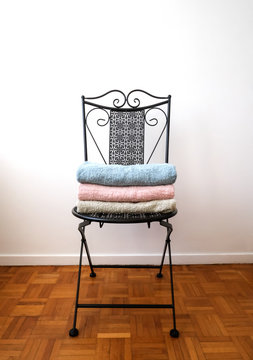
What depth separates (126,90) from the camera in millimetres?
1749

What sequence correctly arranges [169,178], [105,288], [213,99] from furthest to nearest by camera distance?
[213,99] < [105,288] < [169,178]

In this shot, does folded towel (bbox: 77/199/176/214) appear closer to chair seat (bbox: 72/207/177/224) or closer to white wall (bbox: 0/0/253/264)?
chair seat (bbox: 72/207/177/224)

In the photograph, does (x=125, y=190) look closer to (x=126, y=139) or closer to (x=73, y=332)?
(x=126, y=139)

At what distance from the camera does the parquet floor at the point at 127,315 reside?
1.19 meters

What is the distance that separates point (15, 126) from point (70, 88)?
420 millimetres

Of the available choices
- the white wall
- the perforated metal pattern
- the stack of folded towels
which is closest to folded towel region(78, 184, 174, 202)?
the stack of folded towels

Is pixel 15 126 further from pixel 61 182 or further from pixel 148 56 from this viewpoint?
pixel 148 56

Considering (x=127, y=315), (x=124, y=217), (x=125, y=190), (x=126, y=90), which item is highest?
(x=126, y=90)

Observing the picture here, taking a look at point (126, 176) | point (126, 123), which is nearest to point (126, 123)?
point (126, 123)

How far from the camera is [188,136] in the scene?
181cm

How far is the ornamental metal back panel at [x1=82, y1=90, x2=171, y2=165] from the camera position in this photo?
1.64m

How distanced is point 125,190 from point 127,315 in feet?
2.09

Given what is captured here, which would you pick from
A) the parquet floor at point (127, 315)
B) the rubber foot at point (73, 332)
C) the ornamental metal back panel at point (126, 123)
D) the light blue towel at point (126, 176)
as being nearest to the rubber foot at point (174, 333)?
the parquet floor at point (127, 315)

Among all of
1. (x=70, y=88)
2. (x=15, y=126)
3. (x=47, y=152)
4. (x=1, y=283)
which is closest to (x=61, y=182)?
(x=47, y=152)
